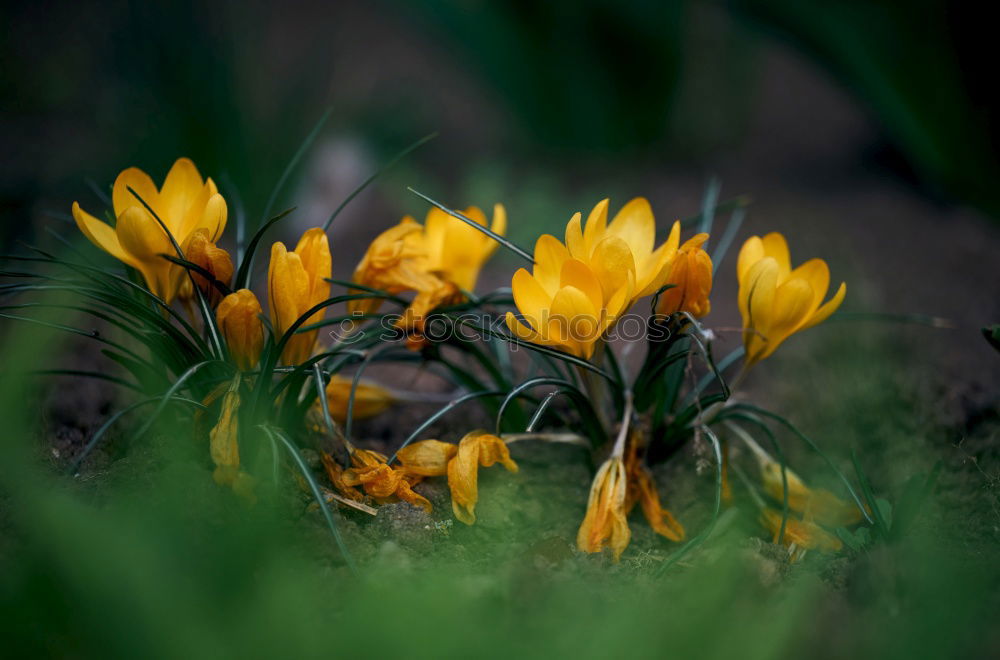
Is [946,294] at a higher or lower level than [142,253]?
higher

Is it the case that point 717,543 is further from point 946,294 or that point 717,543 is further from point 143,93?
point 143,93

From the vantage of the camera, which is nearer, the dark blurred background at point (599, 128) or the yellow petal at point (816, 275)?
the yellow petal at point (816, 275)

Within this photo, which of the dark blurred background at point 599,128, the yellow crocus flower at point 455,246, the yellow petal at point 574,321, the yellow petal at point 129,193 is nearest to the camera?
the yellow petal at point 574,321

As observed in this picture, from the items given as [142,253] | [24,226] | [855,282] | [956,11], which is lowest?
[24,226]

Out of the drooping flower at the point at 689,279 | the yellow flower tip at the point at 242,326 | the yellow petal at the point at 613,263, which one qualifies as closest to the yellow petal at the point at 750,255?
the drooping flower at the point at 689,279

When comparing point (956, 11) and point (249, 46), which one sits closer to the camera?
point (956, 11)

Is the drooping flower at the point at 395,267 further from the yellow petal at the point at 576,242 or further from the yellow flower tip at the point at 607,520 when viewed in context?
the yellow flower tip at the point at 607,520

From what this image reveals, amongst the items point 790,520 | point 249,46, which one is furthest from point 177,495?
point 249,46
